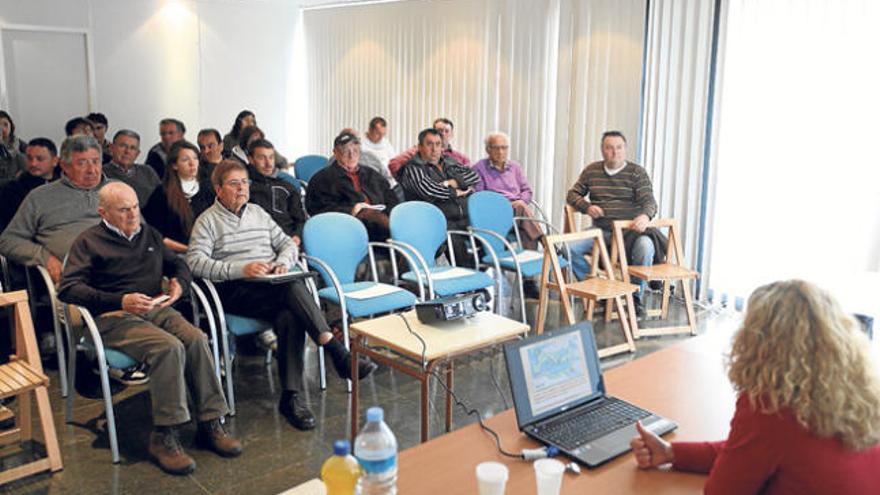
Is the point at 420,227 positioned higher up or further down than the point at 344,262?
higher up

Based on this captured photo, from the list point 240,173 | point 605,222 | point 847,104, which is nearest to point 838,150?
point 847,104

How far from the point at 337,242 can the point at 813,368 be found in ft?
10.9

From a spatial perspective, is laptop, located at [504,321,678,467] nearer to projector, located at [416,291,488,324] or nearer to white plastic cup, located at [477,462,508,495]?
white plastic cup, located at [477,462,508,495]

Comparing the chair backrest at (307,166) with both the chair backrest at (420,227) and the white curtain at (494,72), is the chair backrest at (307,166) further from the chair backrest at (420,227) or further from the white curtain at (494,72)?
the chair backrest at (420,227)

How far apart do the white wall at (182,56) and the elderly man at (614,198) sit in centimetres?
551

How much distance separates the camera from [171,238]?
4684 mm

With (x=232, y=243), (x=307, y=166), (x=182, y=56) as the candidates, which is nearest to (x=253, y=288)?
(x=232, y=243)

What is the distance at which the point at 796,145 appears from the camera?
5.49m

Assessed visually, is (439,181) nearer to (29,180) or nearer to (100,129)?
(29,180)

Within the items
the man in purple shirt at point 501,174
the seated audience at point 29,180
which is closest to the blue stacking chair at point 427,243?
the man in purple shirt at point 501,174

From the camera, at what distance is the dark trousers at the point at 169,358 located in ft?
11.0

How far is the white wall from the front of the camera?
28.2 feet

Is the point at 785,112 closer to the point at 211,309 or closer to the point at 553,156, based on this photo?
the point at 553,156

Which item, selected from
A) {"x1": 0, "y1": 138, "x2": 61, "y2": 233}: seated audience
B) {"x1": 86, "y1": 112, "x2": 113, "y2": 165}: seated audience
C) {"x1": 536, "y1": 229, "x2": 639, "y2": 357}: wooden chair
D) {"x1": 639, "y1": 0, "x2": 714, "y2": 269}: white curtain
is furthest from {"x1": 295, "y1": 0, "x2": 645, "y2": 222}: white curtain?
{"x1": 0, "y1": 138, "x2": 61, "y2": 233}: seated audience
